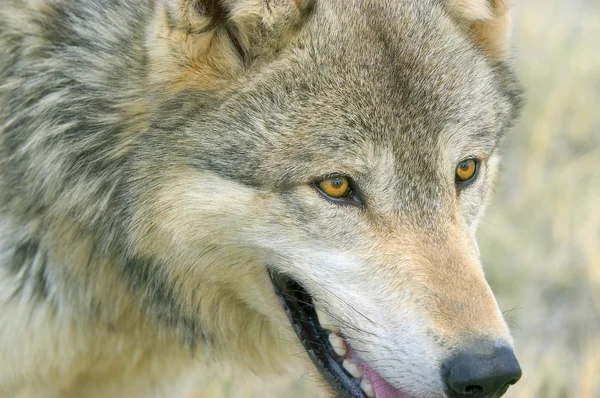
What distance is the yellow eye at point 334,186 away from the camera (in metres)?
3.27

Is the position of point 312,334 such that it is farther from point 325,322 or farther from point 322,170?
point 322,170

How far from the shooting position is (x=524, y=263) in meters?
6.25

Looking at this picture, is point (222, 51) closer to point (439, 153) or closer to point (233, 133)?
point (233, 133)

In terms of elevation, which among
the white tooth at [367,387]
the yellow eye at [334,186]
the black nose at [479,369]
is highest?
the yellow eye at [334,186]

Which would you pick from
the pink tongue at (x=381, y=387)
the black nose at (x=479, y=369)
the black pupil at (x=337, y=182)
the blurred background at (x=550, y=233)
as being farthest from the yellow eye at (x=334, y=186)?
the blurred background at (x=550, y=233)

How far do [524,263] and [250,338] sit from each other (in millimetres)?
2966

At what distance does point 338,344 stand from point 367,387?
0.20m

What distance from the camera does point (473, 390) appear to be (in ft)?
9.71

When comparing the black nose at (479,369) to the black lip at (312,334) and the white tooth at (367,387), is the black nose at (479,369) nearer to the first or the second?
the white tooth at (367,387)

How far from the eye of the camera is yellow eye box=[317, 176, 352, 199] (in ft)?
10.7

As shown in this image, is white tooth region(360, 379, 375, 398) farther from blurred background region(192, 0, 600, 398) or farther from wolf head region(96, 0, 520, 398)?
blurred background region(192, 0, 600, 398)

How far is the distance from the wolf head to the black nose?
147 millimetres

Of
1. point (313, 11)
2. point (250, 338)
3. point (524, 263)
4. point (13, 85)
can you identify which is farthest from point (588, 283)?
point (13, 85)

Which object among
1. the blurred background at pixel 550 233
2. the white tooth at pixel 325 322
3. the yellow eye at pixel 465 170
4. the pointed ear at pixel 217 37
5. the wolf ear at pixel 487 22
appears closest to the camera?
the pointed ear at pixel 217 37
